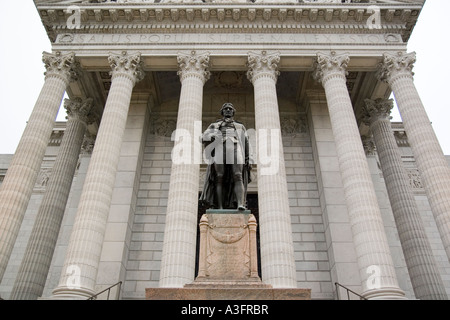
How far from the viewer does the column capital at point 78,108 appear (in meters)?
21.2

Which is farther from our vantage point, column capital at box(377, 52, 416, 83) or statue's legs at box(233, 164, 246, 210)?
column capital at box(377, 52, 416, 83)

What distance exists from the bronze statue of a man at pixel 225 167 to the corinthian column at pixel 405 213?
1133 cm

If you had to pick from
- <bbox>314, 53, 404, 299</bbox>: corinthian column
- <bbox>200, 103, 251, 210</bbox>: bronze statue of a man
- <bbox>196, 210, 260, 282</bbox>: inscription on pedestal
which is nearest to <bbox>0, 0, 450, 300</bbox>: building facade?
<bbox>314, 53, 404, 299</bbox>: corinthian column

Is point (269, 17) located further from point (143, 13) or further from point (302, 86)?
point (143, 13)

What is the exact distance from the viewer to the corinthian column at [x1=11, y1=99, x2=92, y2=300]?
647 inches

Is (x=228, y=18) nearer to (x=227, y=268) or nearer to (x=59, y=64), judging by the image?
(x=59, y=64)

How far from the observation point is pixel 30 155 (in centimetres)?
1571

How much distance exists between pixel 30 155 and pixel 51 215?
12.3 ft

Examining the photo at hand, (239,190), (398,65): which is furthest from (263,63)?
(239,190)

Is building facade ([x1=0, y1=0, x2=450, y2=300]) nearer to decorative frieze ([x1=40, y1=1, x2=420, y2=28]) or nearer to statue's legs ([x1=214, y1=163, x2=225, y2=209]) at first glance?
decorative frieze ([x1=40, y1=1, x2=420, y2=28])

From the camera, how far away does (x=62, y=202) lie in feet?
61.9

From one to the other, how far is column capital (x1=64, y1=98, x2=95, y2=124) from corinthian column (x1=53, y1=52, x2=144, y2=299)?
411 centimetres
